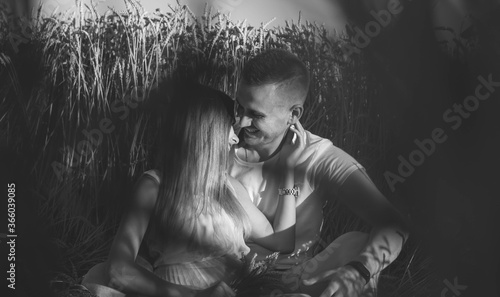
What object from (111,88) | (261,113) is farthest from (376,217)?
(111,88)

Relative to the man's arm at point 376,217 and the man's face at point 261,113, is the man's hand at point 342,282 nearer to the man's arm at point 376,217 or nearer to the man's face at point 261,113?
the man's arm at point 376,217

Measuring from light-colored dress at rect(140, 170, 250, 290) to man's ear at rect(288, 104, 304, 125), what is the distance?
382mm

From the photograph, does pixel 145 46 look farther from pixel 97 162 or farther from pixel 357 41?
pixel 357 41

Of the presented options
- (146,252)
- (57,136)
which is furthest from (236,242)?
(57,136)

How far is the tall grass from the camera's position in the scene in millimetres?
3637

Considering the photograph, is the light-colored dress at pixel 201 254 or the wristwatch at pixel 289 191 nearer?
the light-colored dress at pixel 201 254

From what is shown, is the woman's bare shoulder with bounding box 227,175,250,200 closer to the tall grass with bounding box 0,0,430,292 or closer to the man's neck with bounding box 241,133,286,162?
the man's neck with bounding box 241,133,286,162

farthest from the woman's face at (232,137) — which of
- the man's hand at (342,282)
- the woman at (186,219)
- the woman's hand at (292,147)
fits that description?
the man's hand at (342,282)

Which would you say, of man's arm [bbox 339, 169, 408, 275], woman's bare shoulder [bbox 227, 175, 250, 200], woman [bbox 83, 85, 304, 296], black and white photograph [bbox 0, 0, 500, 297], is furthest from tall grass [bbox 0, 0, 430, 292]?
woman's bare shoulder [bbox 227, 175, 250, 200]

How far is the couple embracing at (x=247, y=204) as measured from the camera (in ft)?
11.3

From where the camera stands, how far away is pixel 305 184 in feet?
12.0

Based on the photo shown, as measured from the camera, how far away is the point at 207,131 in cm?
343

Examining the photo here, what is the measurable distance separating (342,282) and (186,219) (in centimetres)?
64

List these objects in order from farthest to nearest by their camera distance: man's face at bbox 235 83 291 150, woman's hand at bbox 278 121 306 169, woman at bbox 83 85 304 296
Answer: woman's hand at bbox 278 121 306 169, man's face at bbox 235 83 291 150, woman at bbox 83 85 304 296
